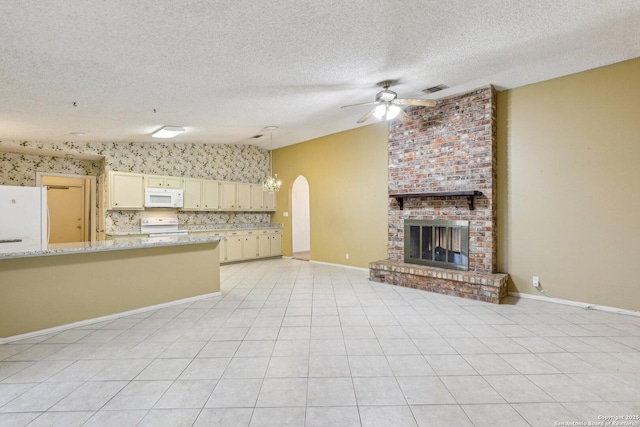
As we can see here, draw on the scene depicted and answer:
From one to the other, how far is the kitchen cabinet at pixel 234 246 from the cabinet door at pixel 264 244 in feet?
1.80

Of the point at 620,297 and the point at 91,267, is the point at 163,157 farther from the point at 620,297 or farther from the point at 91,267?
the point at 620,297

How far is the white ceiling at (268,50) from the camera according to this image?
243 cm

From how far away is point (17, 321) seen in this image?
3053 millimetres

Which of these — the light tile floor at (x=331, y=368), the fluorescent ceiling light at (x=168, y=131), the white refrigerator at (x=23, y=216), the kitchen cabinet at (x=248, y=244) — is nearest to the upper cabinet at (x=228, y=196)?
the kitchen cabinet at (x=248, y=244)

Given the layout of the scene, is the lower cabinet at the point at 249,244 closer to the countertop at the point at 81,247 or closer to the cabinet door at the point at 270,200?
the cabinet door at the point at 270,200

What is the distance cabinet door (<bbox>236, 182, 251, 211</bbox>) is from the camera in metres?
7.78

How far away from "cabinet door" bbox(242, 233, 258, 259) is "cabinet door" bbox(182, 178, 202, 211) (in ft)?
4.45

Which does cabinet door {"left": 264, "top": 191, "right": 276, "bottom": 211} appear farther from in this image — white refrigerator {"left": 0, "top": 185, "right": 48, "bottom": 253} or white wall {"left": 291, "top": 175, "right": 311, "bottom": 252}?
white refrigerator {"left": 0, "top": 185, "right": 48, "bottom": 253}

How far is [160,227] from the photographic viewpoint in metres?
6.66

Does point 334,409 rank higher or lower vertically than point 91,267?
lower

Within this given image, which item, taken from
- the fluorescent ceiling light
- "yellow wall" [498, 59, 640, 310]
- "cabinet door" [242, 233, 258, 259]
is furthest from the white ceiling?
"cabinet door" [242, 233, 258, 259]

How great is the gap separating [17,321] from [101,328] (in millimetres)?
727

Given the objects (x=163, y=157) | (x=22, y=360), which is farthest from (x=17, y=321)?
(x=163, y=157)

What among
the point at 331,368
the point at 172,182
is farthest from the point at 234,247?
the point at 331,368
